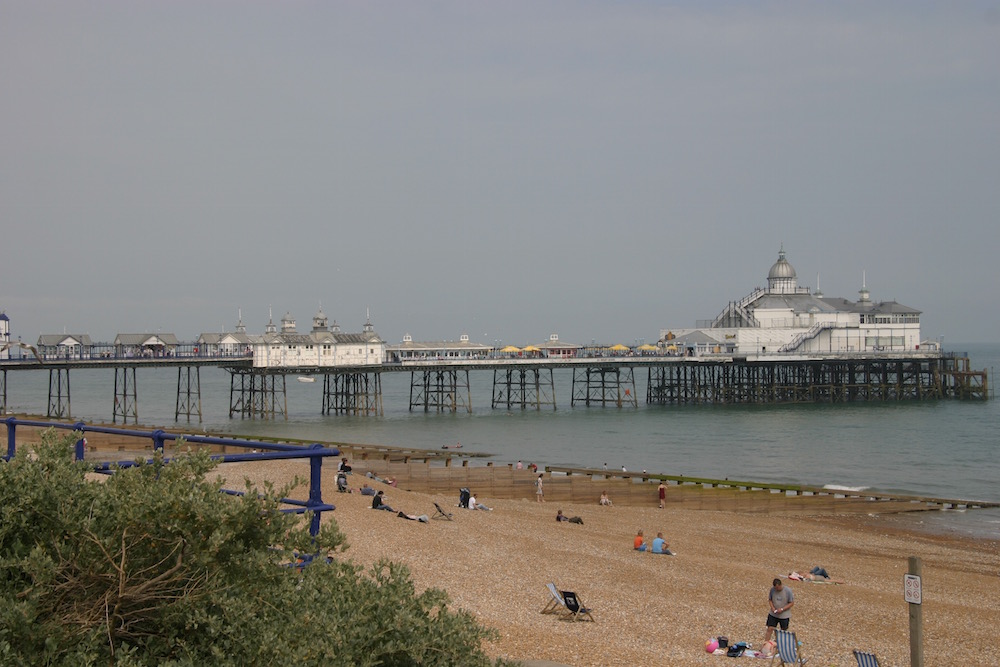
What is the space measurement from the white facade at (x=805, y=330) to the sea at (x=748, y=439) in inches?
241

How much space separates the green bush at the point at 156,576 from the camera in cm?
446

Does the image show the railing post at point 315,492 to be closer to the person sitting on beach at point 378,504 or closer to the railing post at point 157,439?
the railing post at point 157,439

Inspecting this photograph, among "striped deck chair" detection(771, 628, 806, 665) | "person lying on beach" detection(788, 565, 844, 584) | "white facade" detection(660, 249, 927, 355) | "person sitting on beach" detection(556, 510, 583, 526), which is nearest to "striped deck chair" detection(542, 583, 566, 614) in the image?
"striped deck chair" detection(771, 628, 806, 665)

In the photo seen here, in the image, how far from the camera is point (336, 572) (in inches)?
222

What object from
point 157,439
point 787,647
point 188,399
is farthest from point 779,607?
point 188,399

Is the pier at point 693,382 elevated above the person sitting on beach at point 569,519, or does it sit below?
above

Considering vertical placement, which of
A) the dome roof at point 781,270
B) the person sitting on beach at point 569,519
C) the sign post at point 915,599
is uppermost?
the dome roof at point 781,270

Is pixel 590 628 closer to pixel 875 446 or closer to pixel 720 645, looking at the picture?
pixel 720 645

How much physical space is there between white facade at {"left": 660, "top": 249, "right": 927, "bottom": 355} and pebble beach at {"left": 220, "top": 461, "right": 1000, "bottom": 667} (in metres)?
54.2

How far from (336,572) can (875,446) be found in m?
47.5

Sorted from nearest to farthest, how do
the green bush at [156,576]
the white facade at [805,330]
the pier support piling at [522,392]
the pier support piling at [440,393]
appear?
the green bush at [156,576], the pier support piling at [440,393], the pier support piling at [522,392], the white facade at [805,330]

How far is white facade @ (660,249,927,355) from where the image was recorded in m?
79.7

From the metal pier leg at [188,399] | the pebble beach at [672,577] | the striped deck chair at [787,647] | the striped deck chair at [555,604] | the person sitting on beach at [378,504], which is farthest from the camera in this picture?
the metal pier leg at [188,399]

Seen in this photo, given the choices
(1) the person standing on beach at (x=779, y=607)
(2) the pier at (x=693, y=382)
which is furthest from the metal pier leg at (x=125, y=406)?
(1) the person standing on beach at (x=779, y=607)
